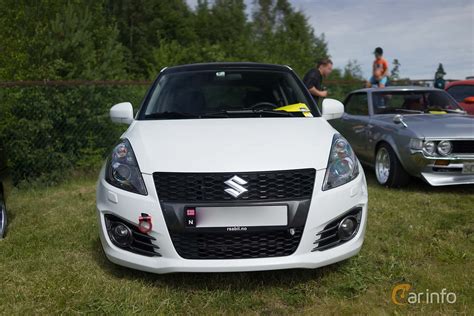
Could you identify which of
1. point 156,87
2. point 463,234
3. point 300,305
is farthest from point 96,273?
point 463,234

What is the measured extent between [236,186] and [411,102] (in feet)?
15.8

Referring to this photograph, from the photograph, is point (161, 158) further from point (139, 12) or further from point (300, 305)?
point (139, 12)

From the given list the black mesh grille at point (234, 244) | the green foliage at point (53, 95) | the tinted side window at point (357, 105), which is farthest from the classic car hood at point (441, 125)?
the green foliage at point (53, 95)

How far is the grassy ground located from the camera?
2.41m

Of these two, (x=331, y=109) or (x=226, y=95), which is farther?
(x=226, y=95)

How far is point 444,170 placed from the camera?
4.82 m

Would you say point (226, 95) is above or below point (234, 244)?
above

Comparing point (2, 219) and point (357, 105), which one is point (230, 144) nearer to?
point (2, 219)

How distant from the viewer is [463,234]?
11.6 ft

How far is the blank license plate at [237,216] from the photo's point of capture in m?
2.35

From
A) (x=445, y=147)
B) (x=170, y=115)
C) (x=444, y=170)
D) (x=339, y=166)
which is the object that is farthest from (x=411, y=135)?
(x=170, y=115)

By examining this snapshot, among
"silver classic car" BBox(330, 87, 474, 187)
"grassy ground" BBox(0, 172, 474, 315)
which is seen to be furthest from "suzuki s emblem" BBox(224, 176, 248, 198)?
"silver classic car" BBox(330, 87, 474, 187)

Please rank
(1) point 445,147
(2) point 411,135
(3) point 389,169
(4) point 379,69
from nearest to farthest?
(1) point 445,147 → (2) point 411,135 → (3) point 389,169 → (4) point 379,69

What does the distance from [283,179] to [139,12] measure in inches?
1583
